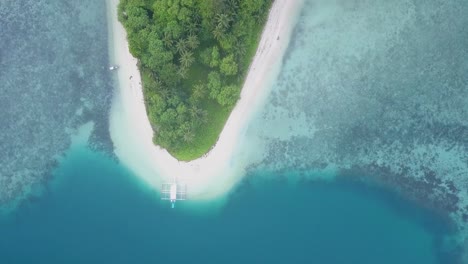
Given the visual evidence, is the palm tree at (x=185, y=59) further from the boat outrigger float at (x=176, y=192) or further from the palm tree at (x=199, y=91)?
the boat outrigger float at (x=176, y=192)

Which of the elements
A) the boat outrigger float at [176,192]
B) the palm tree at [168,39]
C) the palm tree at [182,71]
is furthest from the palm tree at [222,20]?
the boat outrigger float at [176,192]

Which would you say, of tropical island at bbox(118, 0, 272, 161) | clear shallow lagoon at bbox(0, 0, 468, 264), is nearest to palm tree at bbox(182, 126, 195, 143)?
tropical island at bbox(118, 0, 272, 161)

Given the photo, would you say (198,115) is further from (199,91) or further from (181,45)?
(181,45)

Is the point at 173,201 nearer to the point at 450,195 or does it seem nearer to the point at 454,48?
the point at 450,195

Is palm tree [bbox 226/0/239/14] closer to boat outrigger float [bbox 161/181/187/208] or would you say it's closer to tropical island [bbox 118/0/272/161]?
tropical island [bbox 118/0/272/161]

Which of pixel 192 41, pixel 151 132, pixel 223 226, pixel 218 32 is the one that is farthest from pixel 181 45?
pixel 223 226

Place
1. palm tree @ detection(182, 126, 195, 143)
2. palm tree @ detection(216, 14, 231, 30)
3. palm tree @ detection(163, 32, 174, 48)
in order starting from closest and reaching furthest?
1. palm tree @ detection(216, 14, 231, 30)
2. palm tree @ detection(163, 32, 174, 48)
3. palm tree @ detection(182, 126, 195, 143)
